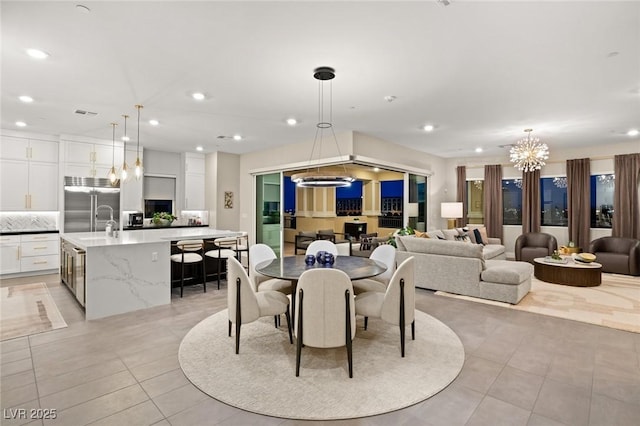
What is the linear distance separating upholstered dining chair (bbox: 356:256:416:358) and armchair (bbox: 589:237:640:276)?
242 inches

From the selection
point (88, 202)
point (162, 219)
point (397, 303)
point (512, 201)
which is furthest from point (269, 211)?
point (512, 201)

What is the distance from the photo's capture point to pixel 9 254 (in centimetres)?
623

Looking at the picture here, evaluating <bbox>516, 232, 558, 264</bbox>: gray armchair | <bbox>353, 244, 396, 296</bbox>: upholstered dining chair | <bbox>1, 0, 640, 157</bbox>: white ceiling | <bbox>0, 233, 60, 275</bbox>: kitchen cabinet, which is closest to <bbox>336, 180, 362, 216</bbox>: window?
<bbox>516, 232, 558, 264</bbox>: gray armchair

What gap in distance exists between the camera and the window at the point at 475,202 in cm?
981

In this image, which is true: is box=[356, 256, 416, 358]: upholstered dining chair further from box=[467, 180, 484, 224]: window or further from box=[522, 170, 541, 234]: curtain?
box=[467, 180, 484, 224]: window

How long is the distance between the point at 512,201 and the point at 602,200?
1930mm

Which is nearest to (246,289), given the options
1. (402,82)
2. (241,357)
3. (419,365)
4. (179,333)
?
(241,357)

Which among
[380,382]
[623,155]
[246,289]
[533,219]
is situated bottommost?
[380,382]

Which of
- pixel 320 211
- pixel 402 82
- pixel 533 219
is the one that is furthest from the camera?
pixel 320 211

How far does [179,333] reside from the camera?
12.0 ft

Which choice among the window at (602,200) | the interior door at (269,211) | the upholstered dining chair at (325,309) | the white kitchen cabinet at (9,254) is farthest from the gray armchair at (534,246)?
the white kitchen cabinet at (9,254)

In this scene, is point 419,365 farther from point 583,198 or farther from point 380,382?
point 583,198

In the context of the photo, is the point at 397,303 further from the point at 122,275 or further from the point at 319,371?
the point at 122,275

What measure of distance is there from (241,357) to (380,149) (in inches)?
204
